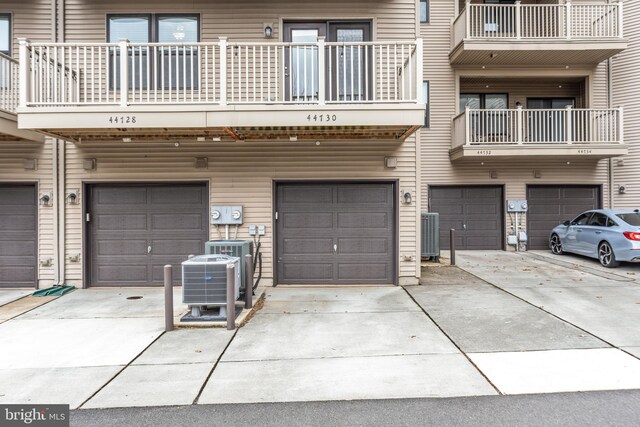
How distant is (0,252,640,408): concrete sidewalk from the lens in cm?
365

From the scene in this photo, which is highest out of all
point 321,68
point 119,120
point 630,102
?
point 630,102

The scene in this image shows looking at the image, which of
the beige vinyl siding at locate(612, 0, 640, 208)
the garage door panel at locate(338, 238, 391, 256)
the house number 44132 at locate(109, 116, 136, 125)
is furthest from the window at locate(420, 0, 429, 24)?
the house number 44132 at locate(109, 116, 136, 125)

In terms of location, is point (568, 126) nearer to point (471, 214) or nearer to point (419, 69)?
point (471, 214)

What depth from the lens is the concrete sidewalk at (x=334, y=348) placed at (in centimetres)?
365

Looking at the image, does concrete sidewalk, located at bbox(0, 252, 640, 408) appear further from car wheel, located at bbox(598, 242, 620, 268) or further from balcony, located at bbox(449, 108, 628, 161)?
balcony, located at bbox(449, 108, 628, 161)

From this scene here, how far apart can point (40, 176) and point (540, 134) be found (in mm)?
13727

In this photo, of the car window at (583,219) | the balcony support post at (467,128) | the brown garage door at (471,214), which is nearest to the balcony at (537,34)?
the balcony support post at (467,128)

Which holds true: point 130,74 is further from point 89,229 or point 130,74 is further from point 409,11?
point 409,11

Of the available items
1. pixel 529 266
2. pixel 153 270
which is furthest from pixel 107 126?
pixel 529 266

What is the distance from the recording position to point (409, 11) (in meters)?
8.10

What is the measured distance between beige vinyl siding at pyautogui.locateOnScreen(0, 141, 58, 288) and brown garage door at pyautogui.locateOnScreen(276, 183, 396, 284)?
4.98m

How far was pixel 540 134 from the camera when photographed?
11617mm

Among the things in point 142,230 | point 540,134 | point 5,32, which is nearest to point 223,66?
point 142,230

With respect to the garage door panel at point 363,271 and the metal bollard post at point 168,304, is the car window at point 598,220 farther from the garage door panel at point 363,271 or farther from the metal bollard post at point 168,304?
the metal bollard post at point 168,304
